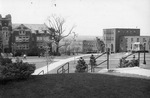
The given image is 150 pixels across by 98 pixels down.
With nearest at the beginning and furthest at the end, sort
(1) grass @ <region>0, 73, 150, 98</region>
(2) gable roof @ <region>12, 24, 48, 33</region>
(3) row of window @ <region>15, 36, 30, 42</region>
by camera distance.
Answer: (1) grass @ <region>0, 73, 150, 98</region>
(3) row of window @ <region>15, 36, 30, 42</region>
(2) gable roof @ <region>12, 24, 48, 33</region>

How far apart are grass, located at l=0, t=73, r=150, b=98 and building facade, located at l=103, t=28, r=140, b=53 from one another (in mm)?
58448

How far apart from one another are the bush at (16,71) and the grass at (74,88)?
21cm

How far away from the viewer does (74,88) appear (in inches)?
291

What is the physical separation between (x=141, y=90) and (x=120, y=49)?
58.7 m

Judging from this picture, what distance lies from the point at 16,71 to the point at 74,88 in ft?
6.83

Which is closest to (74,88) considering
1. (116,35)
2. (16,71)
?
(16,71)

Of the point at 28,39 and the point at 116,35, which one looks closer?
the point at 28,39

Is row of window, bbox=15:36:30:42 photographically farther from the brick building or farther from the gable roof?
the gable roof

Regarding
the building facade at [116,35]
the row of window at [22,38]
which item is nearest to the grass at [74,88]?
the row of window at [22,38]

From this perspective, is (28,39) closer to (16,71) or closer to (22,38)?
(22,38)

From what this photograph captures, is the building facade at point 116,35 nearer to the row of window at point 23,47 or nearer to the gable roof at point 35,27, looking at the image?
the gable roof at point 35,27

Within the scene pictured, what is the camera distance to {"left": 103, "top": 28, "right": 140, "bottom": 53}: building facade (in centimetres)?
6650

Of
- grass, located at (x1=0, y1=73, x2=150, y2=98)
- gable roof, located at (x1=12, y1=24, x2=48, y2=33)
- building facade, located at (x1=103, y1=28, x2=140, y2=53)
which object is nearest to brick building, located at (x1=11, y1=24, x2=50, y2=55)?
gable roof, located at (x1=12, y1=24, x2=48, y2=33)

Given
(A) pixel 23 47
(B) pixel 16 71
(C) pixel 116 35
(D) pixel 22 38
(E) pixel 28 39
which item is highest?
(C) pixel 116 35
